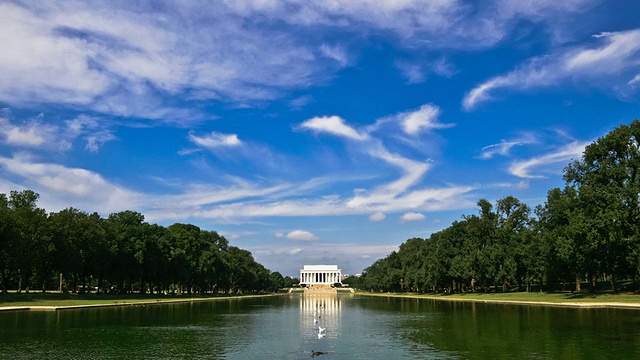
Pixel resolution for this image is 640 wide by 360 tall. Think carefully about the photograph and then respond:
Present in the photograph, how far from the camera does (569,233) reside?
68875 millimetres

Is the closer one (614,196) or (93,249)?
(614,196)

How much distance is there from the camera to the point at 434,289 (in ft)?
497

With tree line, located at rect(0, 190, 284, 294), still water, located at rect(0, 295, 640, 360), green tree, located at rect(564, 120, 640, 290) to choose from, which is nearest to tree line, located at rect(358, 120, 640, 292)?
green tree, located at rect(564, 120, 640, 290)

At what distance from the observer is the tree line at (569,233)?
211 ft

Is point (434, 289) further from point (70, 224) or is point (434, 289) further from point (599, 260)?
point (70, 224)

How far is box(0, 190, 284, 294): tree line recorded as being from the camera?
73.8 meters

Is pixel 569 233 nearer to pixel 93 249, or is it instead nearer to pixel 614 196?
pixel 614 196

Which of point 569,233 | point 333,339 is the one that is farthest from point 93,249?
point 569,233

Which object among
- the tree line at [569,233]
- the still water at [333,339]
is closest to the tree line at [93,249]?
the still water at [333,339]

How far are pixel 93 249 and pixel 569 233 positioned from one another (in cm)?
7448

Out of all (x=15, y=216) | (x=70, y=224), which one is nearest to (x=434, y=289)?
(x=70, y=224)

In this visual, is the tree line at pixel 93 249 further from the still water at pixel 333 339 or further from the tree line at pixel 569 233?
the tree line at pixel 569 233

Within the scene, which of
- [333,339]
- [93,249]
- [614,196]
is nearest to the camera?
[333,339]

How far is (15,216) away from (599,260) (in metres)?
81.7
